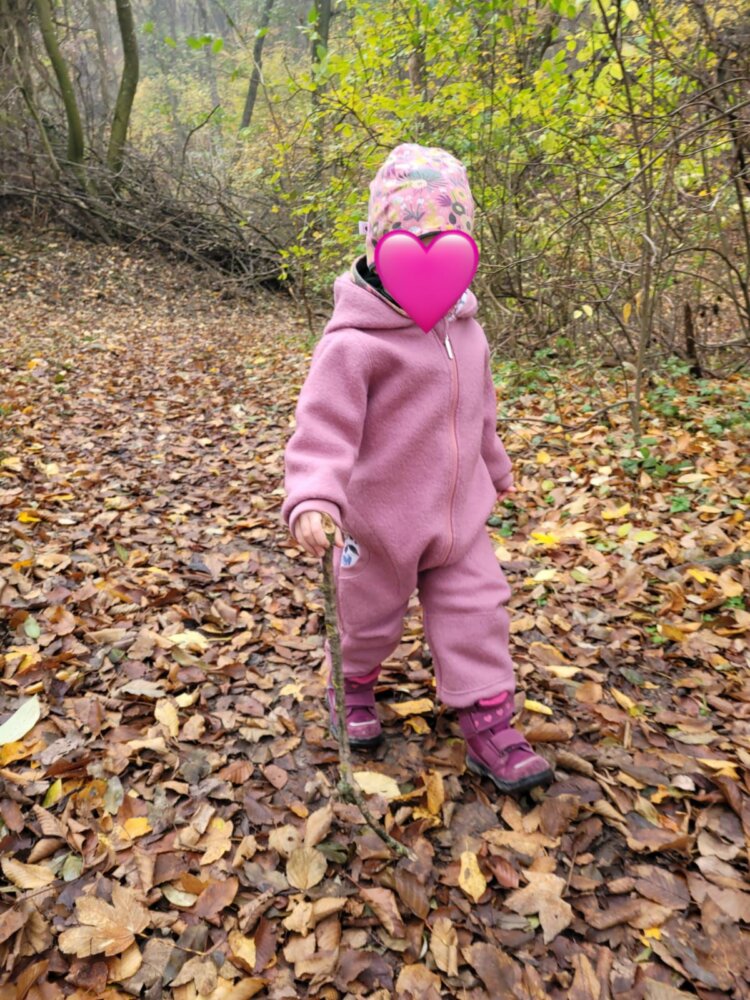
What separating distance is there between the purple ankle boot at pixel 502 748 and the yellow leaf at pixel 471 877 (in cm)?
21

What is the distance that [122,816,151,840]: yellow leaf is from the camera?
176 cm

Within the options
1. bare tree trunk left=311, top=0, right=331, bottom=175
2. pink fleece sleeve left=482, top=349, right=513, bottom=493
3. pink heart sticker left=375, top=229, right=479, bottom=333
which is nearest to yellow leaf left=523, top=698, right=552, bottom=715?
pink fleece sleeve left=482, top=349, right=513, bottom=493

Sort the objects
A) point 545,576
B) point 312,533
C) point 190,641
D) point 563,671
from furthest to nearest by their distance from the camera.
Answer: point 545,576 → point 190,641 → point 563,671 → point 312,533

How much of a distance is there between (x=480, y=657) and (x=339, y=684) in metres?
0.47

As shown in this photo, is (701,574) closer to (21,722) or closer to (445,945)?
(445,945)

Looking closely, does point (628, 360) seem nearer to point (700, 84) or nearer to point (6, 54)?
point (700, 84)

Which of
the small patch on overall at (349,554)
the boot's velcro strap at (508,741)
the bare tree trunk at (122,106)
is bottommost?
the boot's velcro strap at (508,741)

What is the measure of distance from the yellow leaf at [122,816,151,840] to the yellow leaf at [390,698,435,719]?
2.75 feet

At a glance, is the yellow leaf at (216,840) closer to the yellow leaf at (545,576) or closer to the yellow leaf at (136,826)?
the yellow leaf at (136,826)

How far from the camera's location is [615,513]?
11.0 feet

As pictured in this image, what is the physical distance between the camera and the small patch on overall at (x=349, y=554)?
1809 millimetres

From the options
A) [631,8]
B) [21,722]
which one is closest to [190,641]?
[21,722]

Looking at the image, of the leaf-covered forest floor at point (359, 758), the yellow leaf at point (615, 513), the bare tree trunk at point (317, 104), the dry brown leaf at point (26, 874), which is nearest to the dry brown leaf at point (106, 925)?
the leaf-covered forest floor at point (359, 758)

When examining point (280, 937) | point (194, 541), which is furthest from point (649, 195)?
point (280, 937)
